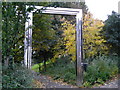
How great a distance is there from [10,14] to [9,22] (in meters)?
0.15

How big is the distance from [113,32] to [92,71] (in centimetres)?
175

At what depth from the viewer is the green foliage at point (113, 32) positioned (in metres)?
5.78

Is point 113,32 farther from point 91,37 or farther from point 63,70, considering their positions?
point 63,70

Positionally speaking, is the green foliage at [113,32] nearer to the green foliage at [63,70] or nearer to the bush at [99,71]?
the bush at [99,71]

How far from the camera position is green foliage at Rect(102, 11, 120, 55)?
5.78 metres

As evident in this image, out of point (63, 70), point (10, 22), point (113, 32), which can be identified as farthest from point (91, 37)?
point (10, 22)

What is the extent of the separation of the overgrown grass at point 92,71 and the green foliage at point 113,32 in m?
0.40

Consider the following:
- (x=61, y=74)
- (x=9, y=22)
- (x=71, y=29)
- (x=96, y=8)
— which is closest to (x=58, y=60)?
(x=61, y=74)

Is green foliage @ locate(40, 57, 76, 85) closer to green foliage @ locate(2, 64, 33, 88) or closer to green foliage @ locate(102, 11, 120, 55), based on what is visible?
green foliage @ locate(102, 11, 120, 55)

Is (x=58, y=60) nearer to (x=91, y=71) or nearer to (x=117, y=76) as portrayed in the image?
(x=91, y=71)

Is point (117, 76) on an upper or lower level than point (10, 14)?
lower

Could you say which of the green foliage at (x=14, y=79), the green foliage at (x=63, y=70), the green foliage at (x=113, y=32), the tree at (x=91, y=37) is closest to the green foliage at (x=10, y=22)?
the green foliage at (x=14, y=79)

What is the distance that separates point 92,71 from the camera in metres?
4.87

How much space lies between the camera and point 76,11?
4.66 meters
